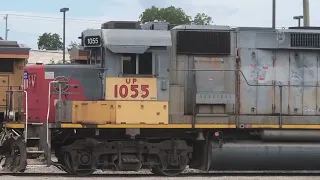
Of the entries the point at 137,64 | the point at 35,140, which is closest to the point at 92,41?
the point at 137,64

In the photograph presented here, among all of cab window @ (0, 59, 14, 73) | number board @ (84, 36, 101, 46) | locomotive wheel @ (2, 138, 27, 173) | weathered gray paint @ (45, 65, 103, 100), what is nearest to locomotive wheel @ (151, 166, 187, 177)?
weathered gray paint @ (45, 65, 103, 100)

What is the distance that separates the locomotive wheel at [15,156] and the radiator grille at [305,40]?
22.4 feet

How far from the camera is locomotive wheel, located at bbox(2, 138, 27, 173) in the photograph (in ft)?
35.8

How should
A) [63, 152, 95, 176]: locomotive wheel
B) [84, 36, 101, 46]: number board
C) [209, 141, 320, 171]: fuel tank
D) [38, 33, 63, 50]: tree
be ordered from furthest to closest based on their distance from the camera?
[38, 33, 63, 50]: tree < [209, 141, 320, 171]: fuel tank < [63, 152, 95, 176]: locomotive wheel < [84, 36, 101, 46]: number board

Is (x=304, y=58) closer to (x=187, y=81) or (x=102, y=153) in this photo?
(x=187, y=81)

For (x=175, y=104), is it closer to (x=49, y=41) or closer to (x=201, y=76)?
(x=201, y=76)

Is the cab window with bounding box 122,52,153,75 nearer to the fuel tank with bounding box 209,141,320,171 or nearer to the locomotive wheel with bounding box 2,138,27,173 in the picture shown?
the fuel tank with bounding box 209,141,320,171

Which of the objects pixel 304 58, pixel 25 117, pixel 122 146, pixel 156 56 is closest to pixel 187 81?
pixel 156 56

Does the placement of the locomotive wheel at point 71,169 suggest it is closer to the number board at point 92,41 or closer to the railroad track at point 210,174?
the railroad track at point 210,174

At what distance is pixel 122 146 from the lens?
1146 cm

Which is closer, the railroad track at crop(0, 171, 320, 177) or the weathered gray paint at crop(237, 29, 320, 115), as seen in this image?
the railroad track at crop(0, 171, 320, 177)

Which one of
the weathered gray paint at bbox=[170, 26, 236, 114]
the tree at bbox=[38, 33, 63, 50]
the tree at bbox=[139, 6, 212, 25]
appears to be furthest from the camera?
the tree at bbox=[38, 33, 63, 50]

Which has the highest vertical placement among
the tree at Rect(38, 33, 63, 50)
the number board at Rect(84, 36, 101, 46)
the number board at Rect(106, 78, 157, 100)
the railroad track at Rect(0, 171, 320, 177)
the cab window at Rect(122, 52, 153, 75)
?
the tree at Rect(38, 33, 63, 50)

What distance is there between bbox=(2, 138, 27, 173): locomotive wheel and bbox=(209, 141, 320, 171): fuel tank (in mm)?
4280
